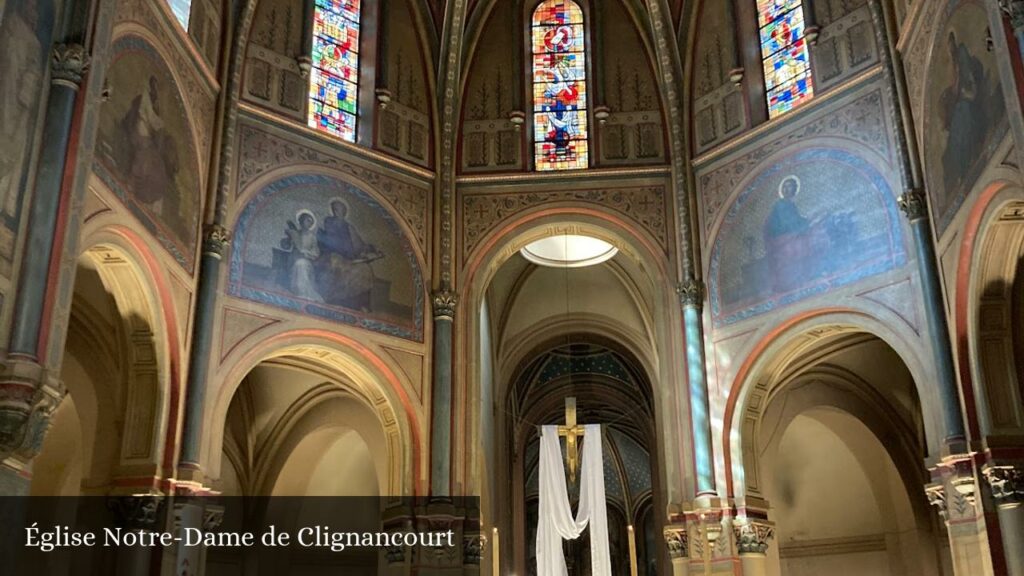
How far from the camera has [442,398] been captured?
18.2 metres

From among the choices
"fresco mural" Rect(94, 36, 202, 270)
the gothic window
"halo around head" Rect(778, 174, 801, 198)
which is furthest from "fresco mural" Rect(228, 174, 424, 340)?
"halo around head" Rect(778, 174, 801, 198)

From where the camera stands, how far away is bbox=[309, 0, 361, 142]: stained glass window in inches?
747

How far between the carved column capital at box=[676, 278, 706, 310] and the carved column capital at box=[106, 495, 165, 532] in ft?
30.6

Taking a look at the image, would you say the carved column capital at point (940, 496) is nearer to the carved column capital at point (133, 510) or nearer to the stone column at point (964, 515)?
the stone column at point (964, 515)

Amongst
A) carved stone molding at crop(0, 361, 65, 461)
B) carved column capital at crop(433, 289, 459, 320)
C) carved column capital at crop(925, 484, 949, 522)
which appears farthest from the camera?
A: carved column capital at crop(433, 289, 459, 320)

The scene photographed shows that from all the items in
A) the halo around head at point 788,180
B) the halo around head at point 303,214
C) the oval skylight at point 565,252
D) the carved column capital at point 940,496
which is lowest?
the carved column capital at point 940,496

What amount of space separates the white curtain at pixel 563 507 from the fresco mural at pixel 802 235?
13.6 ft

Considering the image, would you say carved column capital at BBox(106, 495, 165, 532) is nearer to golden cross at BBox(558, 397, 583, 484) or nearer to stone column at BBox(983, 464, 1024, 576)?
golden cross at BBox(558, 397, 583, 484)

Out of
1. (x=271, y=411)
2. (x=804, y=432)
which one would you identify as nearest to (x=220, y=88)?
(x=271, y=411)

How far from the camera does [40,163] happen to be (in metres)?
11.3

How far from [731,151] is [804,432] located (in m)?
8.53

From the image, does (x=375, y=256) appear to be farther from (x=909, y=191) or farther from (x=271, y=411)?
(x=909, y=191)

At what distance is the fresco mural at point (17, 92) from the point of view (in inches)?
427

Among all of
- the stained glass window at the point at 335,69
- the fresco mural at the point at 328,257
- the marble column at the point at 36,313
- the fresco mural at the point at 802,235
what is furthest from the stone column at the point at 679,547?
the marble column at the point at 36,313
